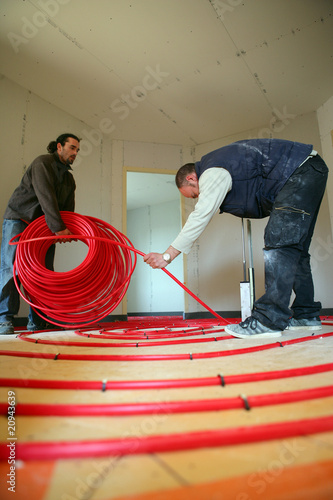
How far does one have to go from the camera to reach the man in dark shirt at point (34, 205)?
2.14 meters

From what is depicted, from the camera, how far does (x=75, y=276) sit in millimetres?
2127

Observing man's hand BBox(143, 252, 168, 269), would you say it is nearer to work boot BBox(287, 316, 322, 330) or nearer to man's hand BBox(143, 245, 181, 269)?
man's hand BBox(143, 245, 181, 269)

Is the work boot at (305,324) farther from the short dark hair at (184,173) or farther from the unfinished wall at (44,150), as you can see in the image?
the unfinished wall at (44,150)

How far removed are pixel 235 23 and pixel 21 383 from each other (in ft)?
11.4

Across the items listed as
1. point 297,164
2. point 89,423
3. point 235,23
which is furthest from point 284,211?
point 235,23

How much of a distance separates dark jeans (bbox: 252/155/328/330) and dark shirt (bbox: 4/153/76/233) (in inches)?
61.1

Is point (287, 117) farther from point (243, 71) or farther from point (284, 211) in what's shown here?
point (284, 211)

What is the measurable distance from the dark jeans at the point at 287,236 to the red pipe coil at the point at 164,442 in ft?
3.56

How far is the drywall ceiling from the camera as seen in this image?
104 inches

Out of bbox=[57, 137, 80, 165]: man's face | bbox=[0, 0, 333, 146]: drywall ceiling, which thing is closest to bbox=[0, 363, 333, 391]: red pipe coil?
bbox=[57, 137, 80, 165]: man's face

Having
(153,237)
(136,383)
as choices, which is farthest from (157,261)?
(153,237)

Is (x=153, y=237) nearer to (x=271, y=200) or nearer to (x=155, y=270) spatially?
(x=155, y=270)

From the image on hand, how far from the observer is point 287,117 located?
4145 mm

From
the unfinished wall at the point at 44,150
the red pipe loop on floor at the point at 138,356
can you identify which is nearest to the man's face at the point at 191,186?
the red pipe loop on floor at the point at 138,356
